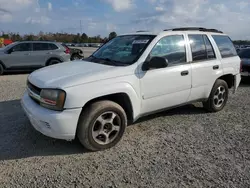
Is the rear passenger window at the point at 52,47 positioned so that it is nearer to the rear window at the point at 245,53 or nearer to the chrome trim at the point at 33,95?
the rear window at the point at 245,53

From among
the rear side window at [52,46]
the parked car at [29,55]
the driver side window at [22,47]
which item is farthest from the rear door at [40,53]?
the driver side window at [22,47]

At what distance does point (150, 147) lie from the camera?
12.2ft

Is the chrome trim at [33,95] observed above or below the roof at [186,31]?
below

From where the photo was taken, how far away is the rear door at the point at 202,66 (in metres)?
4.61

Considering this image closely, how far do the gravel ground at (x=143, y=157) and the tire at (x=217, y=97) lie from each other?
0.40 meters

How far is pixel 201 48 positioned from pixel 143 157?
2.60 meters

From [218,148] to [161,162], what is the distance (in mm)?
1030

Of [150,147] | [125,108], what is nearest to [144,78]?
[125,108]

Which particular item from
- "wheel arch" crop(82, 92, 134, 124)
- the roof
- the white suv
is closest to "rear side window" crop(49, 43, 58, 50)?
the white suv

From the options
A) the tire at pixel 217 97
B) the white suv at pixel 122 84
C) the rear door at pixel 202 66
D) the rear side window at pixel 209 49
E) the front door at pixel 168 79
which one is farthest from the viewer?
the tire at pixel 217 97

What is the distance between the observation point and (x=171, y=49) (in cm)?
430

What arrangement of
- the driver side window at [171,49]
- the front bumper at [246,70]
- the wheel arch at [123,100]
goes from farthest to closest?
the front bumper at [246,70] → the driver side window at [171,49] → the wheel arch at [123,100]

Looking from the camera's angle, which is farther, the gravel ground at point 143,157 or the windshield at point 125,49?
the windshield at point 125,49

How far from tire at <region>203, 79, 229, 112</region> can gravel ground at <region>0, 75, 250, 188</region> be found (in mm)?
398
